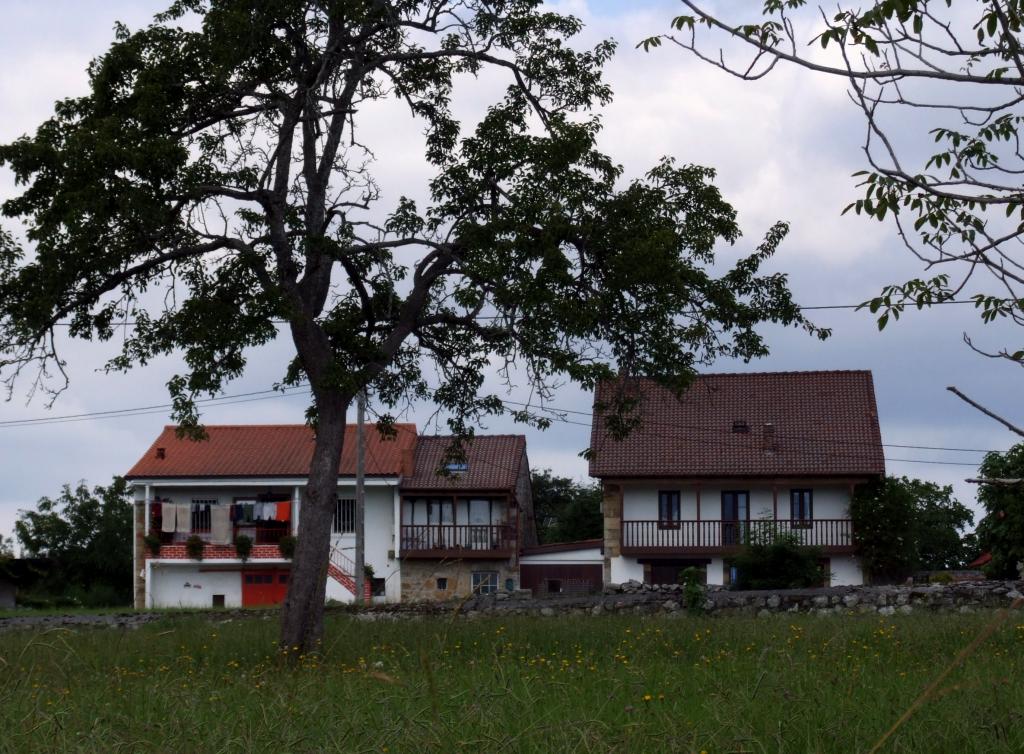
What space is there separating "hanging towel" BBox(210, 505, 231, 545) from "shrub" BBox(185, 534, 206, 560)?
856 millimetres

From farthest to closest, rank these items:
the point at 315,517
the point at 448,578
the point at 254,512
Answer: the point at 254,512 < the point at 448,578 < the point at 315,517

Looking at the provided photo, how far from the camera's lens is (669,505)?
133 feet

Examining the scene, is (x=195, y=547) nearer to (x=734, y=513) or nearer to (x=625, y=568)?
(x=625, y=568)

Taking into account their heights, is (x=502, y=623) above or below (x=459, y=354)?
below

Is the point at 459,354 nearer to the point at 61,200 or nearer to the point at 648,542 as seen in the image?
the point at 61,200

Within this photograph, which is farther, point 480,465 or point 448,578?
point 480,465

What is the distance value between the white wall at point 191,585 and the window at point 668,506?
54.9ft

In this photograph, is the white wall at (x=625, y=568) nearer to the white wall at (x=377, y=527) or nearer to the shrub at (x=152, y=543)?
the white wall at (x=377, y=527)

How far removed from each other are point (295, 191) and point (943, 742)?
1313 cm

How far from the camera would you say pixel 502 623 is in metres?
18.5

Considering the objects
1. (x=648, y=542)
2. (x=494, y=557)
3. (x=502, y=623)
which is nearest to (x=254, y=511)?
(x=494, y=557)

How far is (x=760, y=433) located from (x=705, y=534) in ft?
12.7

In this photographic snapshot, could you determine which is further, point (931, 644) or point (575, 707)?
point (931, 644)

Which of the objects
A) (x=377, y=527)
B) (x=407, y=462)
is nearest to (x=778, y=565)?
(x=407, y=462)
